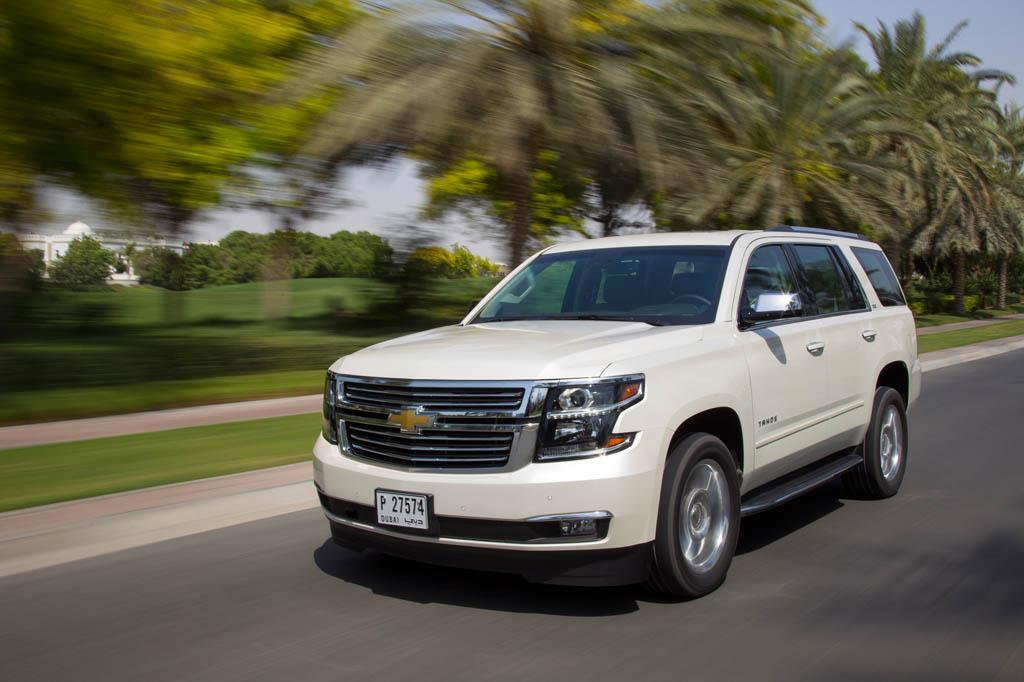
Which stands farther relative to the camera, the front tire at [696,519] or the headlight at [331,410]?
the headlight at [331,410]

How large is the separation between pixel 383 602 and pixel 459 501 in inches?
32.2

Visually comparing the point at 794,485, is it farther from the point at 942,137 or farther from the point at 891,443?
the point at 942,137

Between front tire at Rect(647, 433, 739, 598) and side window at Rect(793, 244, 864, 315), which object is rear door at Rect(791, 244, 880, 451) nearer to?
side window at Rect(793, 244, 864, 315)

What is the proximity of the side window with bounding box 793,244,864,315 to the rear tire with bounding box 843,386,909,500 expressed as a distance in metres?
0.76

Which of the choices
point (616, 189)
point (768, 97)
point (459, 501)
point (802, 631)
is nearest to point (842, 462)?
point (802, 631)

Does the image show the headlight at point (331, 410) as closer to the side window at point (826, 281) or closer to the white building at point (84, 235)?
the side window at point (826, 281)

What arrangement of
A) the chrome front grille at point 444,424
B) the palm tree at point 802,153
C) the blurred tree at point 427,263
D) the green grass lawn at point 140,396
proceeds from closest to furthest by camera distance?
the chrome front grille at point 444,424
the green grass lawn at point 140,396
the blurred tree at point 427,263
the palm tree at point 802,153

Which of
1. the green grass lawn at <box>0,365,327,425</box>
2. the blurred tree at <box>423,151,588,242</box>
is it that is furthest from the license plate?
the blurred tree at <box>423,151,588,242</box>

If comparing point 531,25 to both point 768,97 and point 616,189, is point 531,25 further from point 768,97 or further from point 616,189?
point 768,97

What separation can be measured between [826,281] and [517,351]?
295 cm

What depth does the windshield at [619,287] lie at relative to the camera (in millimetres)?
5523

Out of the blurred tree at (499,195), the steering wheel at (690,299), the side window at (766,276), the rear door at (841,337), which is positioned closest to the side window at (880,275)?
the rear door at (841,337)

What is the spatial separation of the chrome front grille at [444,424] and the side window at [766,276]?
5.89ft

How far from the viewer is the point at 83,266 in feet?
49.6
